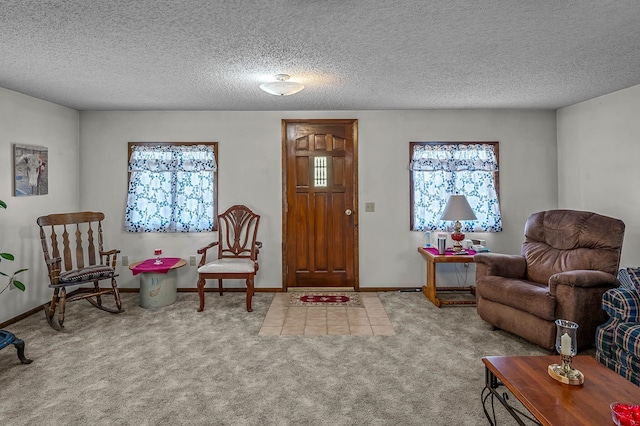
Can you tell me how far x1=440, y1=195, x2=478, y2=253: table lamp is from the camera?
4.19 m

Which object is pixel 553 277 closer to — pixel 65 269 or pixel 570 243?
pixel 570 243

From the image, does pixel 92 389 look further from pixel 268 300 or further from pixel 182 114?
pixel 182 114

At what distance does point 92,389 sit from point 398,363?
6.93 feet

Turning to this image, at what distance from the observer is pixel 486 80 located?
348 cm

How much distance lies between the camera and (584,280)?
277 cm

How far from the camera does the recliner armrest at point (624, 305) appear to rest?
237 cm

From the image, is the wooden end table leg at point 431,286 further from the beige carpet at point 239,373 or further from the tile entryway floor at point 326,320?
the tile entryway floor at point 326,320

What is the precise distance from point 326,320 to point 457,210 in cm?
195

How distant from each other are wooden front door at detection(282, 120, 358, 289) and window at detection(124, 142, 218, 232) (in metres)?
1.04

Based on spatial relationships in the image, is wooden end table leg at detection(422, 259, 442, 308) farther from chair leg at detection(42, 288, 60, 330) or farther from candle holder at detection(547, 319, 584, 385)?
chair leg at detection(42, 288, 60, 330)

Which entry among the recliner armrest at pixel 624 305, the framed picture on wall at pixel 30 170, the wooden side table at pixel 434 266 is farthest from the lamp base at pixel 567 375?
the framed picture on wall at pixel 30 170

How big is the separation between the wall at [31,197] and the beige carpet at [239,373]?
0.39 metres

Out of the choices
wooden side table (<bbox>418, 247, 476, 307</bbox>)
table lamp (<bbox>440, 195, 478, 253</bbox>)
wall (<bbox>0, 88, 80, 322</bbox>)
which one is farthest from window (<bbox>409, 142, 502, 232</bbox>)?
wall (<bbox>0, 88, 80, 322</bbox>)

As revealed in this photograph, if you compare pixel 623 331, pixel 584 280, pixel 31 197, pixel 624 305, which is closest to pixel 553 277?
pixel 584 280
